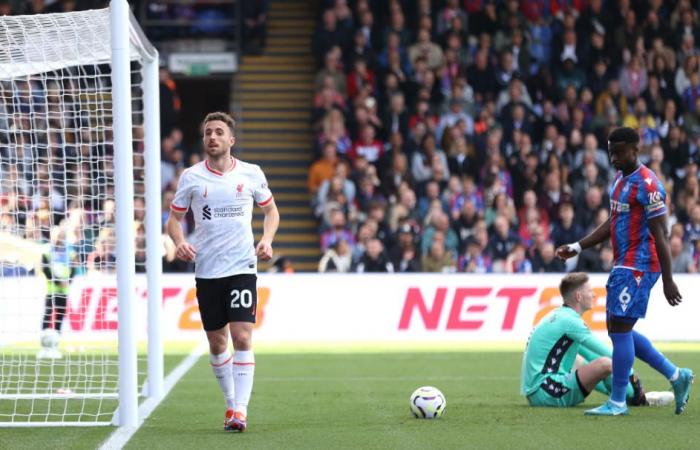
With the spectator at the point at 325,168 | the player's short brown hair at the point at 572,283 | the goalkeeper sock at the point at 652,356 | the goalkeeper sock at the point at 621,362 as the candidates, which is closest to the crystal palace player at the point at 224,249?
the player's short brown hair at the point at 572,283

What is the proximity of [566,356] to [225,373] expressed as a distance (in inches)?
101

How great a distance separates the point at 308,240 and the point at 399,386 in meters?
11.3

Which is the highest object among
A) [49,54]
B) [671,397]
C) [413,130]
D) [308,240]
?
[49,54]

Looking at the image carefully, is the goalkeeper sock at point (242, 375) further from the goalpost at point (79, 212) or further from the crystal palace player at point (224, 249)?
the goalpost at point (79, 212)

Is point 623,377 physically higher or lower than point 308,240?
higher

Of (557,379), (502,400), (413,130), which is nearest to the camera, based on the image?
(557,379)

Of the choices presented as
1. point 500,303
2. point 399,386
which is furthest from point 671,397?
point 500,303

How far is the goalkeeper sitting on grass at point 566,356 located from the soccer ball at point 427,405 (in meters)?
0.93

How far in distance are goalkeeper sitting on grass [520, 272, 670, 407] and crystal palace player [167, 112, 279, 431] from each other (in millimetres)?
2248

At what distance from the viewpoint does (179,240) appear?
28.5ft

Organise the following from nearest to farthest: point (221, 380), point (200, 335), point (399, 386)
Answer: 1. point (221, 380)
2. point (399, 386)
3. point (200, 335)

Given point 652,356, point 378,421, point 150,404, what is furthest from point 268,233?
point 652,356

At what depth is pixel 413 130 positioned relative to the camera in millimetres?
22297

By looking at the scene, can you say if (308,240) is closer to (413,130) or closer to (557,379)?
(413,130)
